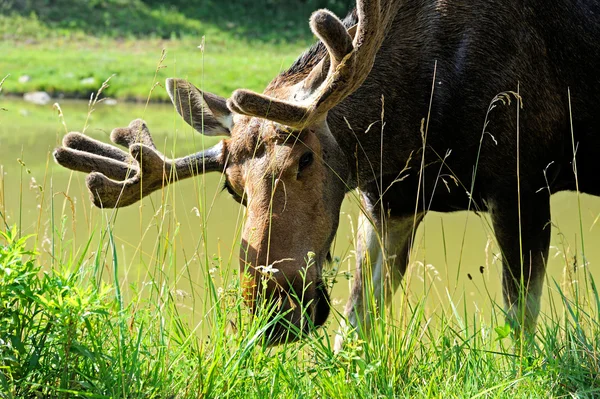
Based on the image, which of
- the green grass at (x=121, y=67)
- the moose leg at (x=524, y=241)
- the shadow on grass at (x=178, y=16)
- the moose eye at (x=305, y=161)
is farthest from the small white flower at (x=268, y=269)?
the shadow on grass at (x=178, y=16)

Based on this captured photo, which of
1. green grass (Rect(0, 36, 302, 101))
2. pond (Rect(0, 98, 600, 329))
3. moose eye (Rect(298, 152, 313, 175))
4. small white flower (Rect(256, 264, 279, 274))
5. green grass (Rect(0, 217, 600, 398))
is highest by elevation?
A: moose eye (Rect(298, 152, 313, 175))

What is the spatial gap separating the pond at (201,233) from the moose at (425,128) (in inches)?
5.6

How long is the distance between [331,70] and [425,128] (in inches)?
30.1

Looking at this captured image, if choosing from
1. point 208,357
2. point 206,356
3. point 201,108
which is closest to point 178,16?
point 201,108

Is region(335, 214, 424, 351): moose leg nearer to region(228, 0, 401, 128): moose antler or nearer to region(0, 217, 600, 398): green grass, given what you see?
region(228, 0, 401, 128): moose antler

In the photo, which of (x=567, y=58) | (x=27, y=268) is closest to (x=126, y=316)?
(x=27, y=268)

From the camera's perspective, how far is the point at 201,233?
4.34 meters

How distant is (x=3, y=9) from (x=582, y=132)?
27.2 meters

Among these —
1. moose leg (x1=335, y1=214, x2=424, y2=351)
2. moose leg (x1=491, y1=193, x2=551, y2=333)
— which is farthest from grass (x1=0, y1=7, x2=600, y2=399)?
moose leg (x1=335, y1=214, x2=424, y2=351)

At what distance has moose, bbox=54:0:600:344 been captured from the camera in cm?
414

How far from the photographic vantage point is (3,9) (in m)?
29.3

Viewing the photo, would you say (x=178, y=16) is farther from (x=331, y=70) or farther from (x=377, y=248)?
(x=331, y=70)

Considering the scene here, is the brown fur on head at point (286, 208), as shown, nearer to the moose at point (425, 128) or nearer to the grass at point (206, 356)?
the moose at point (425, 128)

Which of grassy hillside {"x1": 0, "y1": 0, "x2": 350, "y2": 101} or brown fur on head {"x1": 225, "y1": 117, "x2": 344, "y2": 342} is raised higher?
brown fur on head {"x1": 225, "y1": 117, "x2": 344, "y2": 342}
